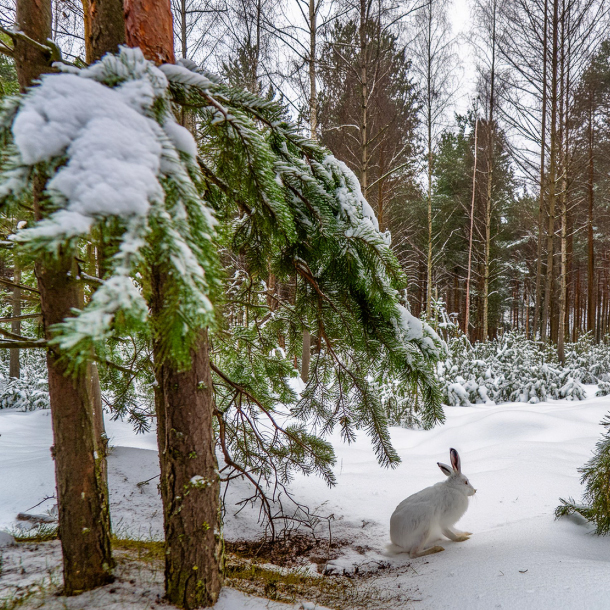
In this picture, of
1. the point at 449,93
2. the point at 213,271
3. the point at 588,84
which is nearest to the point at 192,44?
the point at 449,93

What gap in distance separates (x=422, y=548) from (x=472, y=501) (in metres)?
1.12

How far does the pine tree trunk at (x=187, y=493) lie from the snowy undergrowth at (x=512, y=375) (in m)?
6.28

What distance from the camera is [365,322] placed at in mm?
1997

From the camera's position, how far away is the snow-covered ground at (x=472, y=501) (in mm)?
1594

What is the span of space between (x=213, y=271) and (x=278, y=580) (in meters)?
1.89

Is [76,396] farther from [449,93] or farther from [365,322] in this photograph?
[449,93]

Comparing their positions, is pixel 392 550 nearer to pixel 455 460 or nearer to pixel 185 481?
pixel 455 460

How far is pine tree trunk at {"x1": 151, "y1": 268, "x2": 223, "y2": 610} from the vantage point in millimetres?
Result: 1451

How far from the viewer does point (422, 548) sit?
7.54 ft

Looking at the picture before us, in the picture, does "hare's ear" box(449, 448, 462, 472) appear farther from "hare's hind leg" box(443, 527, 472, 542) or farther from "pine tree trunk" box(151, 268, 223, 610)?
"pine tree trunk" box(151, 268, 223, 610)

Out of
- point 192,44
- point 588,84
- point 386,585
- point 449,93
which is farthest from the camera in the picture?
point 449,93

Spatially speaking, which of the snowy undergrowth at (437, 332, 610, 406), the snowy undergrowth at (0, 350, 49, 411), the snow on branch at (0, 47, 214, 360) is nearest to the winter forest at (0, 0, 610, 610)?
the snow on branch at (0, 47, 214, 360)

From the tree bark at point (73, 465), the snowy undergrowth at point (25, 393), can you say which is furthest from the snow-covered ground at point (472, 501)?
the tree bark at point (73, 465)

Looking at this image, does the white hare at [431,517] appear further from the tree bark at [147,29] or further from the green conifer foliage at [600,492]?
the tree bark at [147,29]
